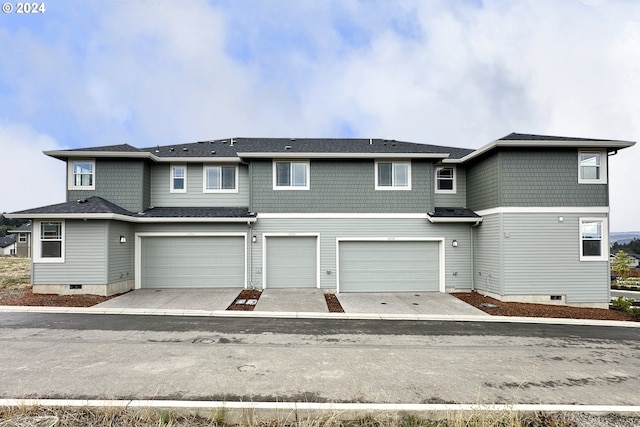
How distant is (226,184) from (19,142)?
18.1 metres

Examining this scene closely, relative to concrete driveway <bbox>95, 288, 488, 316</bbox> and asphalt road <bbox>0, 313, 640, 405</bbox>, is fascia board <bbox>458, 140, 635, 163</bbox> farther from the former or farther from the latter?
asphalt road <bbox>0, 313, 640, 405</bbox>

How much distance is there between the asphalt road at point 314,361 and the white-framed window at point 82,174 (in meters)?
6.06

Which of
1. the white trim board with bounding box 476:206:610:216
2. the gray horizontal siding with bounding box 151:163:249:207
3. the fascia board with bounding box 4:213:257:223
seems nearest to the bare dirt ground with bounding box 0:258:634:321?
the fascia board with bounding box 4:213:257:223

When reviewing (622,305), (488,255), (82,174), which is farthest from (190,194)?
(622,305)

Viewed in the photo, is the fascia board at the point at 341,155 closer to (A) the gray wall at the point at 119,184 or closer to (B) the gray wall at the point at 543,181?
(B) the gray wall at the point at 543,181

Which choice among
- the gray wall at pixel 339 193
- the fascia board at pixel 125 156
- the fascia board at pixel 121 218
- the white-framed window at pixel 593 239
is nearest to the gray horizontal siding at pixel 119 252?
the fascia board at pixel 121 218

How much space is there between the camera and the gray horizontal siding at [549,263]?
35.9 ft

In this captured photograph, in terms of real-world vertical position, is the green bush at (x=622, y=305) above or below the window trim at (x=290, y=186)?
below

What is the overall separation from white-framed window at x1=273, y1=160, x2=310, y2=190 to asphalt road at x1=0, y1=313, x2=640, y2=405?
5908mm

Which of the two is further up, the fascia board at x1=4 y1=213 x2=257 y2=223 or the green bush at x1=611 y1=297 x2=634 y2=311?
the fascia board at x1=4 y1=213 x2=257 y2=223

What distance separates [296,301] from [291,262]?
7.54ft

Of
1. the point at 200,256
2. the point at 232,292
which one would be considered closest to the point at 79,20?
the point at 200,256

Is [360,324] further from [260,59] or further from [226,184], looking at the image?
[260,59]

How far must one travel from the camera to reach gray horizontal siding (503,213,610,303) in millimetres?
10930
